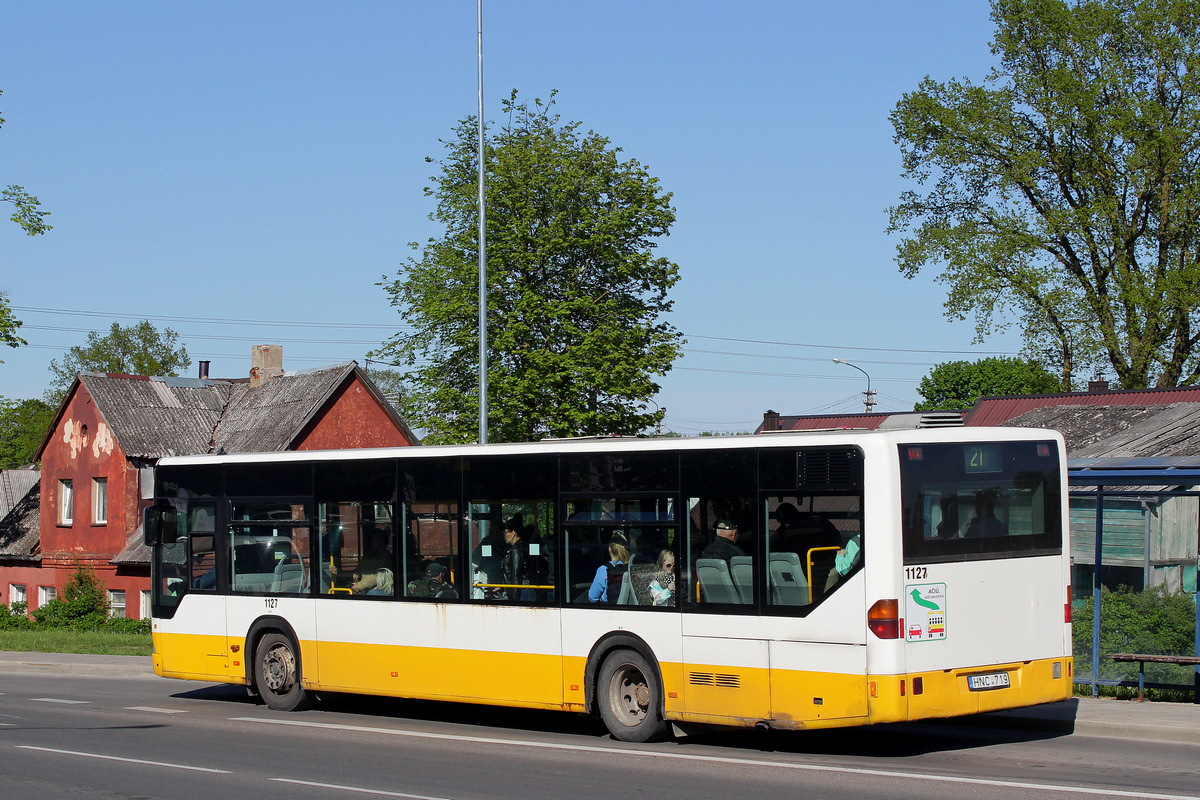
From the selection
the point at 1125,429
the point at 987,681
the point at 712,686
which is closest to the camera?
the point at 987,681

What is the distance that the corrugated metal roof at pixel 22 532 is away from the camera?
4825 cm

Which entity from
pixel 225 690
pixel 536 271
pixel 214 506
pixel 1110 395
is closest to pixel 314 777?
pixel 214 506

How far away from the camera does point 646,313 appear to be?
1474 inches

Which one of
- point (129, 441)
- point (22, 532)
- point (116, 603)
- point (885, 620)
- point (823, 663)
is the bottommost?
point (116, 603)

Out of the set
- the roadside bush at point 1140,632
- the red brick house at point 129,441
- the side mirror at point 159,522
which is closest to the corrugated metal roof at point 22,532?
the red brick house at point 129,441

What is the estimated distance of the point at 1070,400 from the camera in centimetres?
4119

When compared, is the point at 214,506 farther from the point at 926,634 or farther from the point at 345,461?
the point at 926,634

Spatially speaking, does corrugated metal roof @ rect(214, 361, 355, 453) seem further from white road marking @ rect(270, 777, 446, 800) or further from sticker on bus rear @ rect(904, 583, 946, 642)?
sticker on bus rear @ rect(904, 583, 946, 642)

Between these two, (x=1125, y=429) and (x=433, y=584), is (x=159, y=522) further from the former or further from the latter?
(x=1125, y=429)

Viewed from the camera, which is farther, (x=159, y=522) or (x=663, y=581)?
(x=159, y=522)

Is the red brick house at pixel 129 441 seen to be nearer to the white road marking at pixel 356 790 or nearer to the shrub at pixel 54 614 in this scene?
the shrub at pixel 54 614

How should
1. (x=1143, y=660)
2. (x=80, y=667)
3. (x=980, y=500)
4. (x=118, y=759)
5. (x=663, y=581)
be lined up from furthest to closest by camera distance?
1. (x=80, y=667)
2. (x=1143, y=660)
3. (x=663, y=581)
4. (x=118, y=759)
5. (x=980, y=500)

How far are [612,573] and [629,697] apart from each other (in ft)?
3.66

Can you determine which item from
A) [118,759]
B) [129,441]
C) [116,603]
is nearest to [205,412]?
[129,441]
